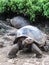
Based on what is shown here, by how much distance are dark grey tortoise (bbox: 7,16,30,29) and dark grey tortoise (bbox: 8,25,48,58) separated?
2492mm

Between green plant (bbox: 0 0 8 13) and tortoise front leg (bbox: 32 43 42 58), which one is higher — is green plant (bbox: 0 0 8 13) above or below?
below

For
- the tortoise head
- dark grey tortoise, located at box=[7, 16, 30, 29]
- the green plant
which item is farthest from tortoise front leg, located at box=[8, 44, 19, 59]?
the green plant

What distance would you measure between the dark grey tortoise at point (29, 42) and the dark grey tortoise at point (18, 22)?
2.49 metres

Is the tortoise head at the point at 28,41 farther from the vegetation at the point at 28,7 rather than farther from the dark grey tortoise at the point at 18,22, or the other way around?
the dark grey tortoise at the point at 18,22

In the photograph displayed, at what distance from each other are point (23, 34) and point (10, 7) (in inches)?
139

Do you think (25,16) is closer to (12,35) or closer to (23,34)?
(12,35)

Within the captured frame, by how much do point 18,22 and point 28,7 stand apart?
0.62 m

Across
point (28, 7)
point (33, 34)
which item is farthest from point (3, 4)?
point (33, 34)

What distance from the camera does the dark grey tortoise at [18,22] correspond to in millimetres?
8125

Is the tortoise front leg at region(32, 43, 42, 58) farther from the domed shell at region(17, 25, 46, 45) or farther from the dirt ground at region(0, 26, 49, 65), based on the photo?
the domed shell at region(17, 25, 46, 45)

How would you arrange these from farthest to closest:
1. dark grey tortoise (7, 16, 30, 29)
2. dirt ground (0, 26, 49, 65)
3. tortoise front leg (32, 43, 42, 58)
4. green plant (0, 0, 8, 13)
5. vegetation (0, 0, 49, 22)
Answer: green plant (0, 0, 8, 13) → dark grey tortoise (7, 16, 30, 29) → vegetation (0, 0, 49, 22) → tortoise front leg (32, 43, 42, 58) → dirt ground (0, 26, 49, 65)

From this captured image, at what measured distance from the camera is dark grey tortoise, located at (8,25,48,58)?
5.09 metres

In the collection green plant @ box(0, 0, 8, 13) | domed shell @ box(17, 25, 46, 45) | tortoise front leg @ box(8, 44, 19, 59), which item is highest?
domed shell @ box(17, 25, 46, 45)

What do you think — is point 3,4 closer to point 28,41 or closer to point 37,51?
point 28,41
